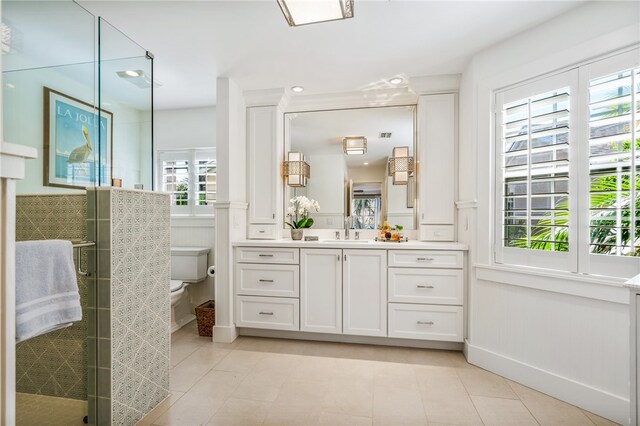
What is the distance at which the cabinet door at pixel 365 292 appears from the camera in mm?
2701

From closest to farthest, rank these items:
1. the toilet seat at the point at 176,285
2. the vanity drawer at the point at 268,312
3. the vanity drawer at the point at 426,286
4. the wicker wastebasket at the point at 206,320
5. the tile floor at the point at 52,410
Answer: the tile floor at the point at 52,410
the vanity drawer at the point at 426,286
the vanity drawer at the point at 268,312
the wicker wastebasket at the point at 206,320
the toilet seat at the point at 176,285

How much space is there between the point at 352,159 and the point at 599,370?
8.00 ft

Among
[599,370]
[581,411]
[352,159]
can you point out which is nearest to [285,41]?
[352,159]

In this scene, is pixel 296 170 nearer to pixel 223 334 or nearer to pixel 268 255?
pixel 268 255

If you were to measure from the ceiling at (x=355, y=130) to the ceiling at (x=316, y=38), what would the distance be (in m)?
0.31

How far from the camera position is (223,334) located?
9.45 feet

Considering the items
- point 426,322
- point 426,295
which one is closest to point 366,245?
point 426,295

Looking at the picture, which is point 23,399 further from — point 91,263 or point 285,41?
point 285,41

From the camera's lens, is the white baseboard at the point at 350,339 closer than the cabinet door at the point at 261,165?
Yes

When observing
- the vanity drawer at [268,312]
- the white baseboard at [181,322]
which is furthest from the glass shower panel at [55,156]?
the white baseboard at [181,322]

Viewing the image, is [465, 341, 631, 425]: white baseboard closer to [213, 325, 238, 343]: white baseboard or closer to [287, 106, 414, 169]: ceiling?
[287, 106, 414, 169]: ceiling

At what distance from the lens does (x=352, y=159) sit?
3275 mm

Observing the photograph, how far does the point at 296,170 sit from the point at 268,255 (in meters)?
0.96

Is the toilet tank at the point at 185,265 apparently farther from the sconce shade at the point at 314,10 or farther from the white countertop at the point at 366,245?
the sconce shade at the point at 314,10
